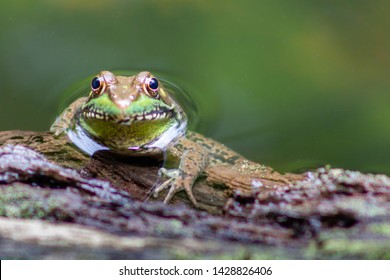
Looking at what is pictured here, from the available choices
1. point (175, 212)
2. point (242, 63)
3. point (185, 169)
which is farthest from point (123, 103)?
point (242, 63)

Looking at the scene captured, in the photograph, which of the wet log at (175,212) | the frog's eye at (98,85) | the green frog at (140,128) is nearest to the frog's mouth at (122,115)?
the green frog at (140,128)

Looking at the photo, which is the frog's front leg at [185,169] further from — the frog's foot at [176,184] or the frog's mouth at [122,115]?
the frog's mouth at [122,115]

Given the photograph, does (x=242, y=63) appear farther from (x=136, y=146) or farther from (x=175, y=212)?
(x=175, y=212)

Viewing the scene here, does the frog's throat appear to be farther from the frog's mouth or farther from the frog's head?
the frog's mouth

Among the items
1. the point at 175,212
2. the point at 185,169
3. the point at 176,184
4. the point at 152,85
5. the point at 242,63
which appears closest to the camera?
the point at 175,212

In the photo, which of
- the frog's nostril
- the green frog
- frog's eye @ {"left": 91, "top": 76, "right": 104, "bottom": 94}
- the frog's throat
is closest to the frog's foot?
the green frog

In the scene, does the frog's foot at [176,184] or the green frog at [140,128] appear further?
the green frog at [140,128]

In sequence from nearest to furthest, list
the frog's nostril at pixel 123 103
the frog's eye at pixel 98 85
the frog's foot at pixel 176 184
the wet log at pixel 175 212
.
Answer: the wet log at pixel 175 212
the frog's foot at pixel 176 184
the frog's nostril at pixel 123 103
the frog's eye at pixel 98 85
